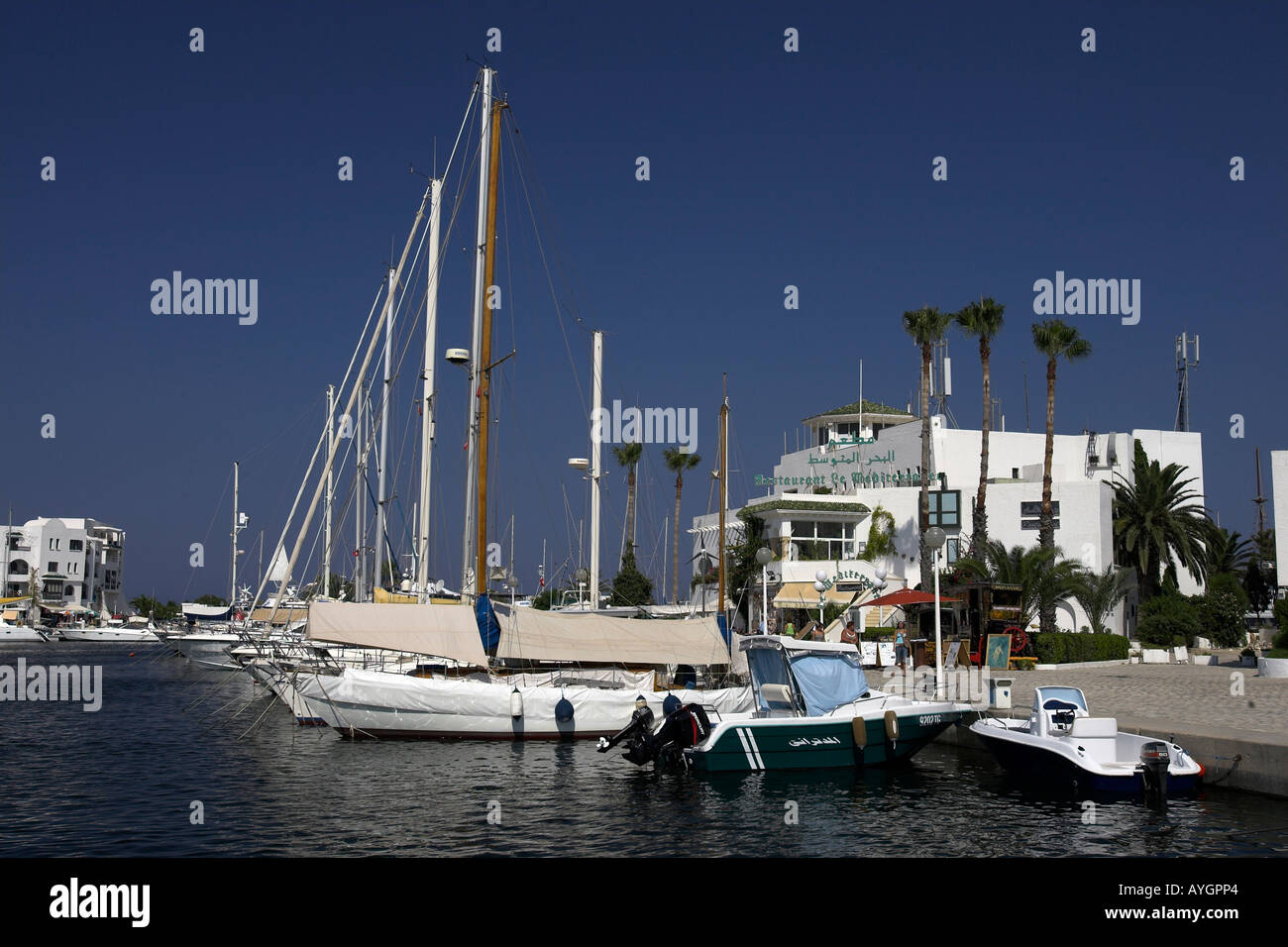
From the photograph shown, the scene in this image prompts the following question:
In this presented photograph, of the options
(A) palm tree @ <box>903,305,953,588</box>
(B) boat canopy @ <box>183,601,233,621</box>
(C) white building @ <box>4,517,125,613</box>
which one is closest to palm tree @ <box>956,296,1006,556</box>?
(A) palm tree @ <box>903,305,953,588</box>

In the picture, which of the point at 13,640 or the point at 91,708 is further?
the point at 13,640

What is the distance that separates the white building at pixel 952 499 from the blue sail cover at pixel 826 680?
105 feet

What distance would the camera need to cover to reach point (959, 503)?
198ft

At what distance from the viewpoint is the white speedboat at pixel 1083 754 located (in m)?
17.8

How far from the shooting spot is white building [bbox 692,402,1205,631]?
2243 inches

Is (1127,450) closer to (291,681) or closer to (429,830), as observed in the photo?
(291,681)

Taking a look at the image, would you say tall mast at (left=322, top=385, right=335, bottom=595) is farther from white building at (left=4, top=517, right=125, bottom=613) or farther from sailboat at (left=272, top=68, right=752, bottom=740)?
white building at (left=4, top=517, right=125, bottom=613)

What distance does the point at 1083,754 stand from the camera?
60.7 ft

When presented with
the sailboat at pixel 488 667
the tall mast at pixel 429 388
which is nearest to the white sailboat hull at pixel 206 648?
the tall mast at pixel 429 388

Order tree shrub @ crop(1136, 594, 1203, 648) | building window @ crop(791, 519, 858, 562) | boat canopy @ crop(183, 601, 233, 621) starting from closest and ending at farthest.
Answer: tree shrub @ crop(1136, 594, 1203, 648) < building window @ crop(791, 519, 858, 562) < boat canopy @ crop(183, 601, 233, 621)

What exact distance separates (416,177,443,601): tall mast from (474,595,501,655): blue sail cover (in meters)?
6.10

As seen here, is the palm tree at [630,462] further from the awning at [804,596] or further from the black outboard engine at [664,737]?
the black outboard engine at [664,737]
